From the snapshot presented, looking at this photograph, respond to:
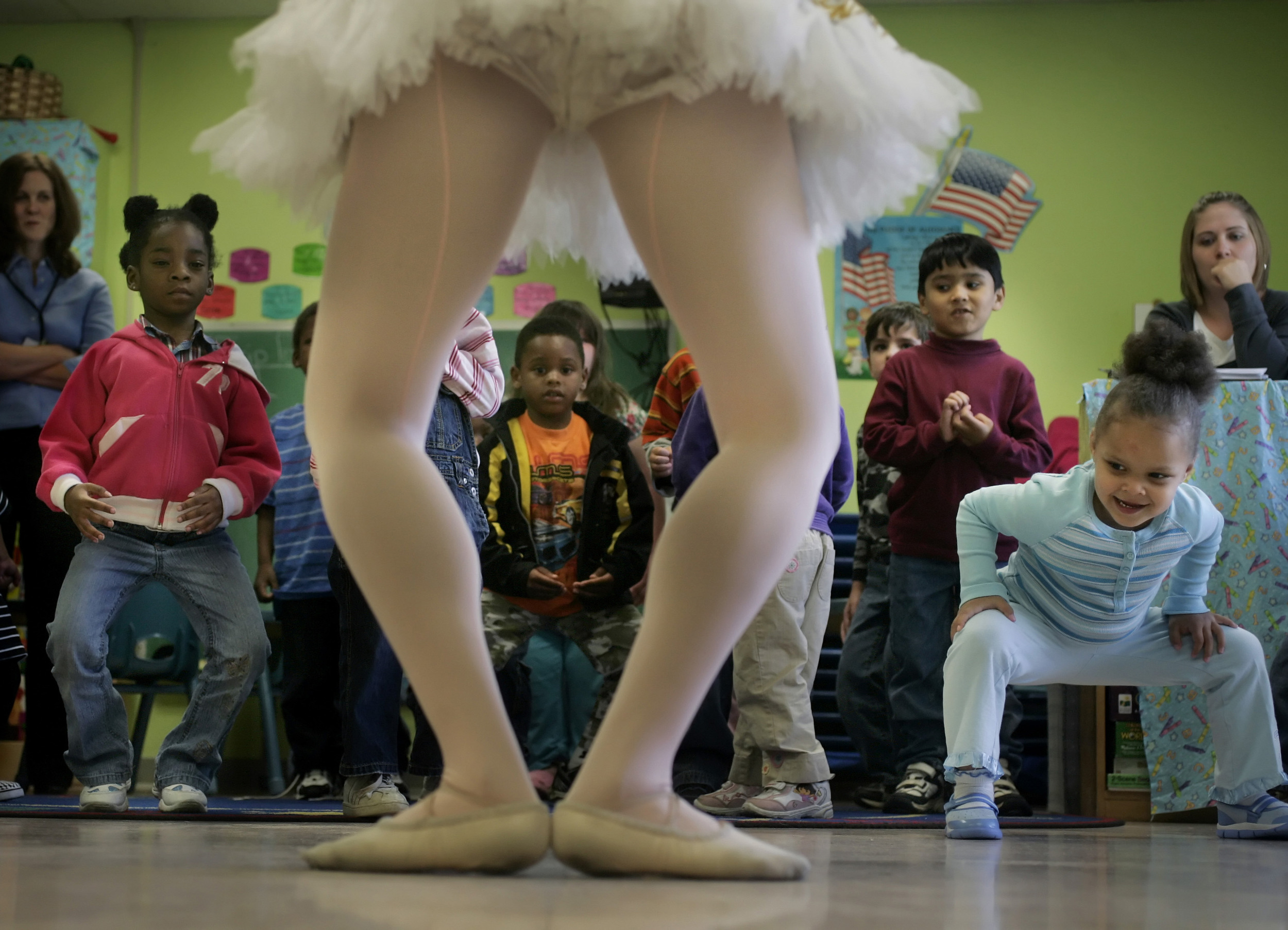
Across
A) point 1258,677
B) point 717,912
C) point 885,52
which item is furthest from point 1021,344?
point 717,912

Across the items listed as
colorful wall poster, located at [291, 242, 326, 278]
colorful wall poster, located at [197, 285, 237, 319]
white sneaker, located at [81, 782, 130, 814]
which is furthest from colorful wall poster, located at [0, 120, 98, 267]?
white sneaker, located at [81, 782, 130, 814]

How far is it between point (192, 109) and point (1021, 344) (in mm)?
3575

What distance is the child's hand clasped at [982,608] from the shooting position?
6.56 feet

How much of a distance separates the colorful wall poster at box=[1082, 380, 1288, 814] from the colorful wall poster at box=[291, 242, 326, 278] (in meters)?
3.86

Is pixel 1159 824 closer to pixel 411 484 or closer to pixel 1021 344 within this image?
pixel 411 484

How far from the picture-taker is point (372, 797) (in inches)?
85.3

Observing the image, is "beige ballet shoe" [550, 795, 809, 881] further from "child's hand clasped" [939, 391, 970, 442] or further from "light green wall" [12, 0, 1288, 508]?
"light green wall" [12, 0, 1288, 508]

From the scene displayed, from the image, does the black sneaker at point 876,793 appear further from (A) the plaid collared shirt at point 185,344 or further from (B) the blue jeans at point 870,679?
(A) the plaid collared shirt at point 185,344

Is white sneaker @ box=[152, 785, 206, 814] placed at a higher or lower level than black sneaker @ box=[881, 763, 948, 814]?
higher

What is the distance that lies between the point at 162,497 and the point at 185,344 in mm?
318

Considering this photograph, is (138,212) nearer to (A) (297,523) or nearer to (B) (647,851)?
(A) (297,523)

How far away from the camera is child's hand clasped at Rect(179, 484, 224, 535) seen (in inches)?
90.0

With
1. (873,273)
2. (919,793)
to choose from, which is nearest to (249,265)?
(873,273)

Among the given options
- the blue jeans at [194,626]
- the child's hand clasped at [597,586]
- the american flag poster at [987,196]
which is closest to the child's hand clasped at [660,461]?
the child's hand clasped at [597,586]
